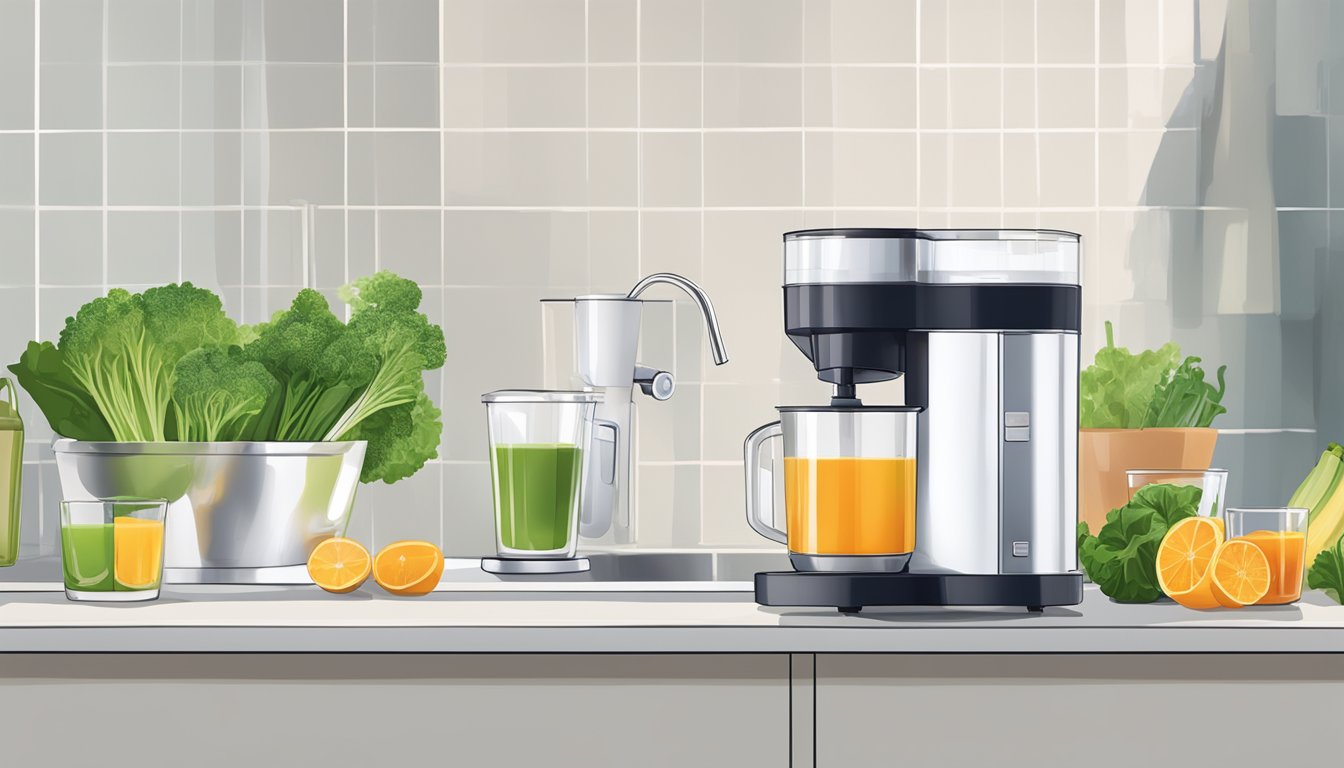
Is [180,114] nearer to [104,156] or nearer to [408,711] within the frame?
[104,156]

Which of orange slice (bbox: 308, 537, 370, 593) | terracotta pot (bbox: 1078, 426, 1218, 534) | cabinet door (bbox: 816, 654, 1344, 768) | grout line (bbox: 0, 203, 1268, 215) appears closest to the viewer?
cabinet door (bbox: 816, 654, 1344, 768)

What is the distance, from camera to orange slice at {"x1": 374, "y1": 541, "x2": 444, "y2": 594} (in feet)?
4.34

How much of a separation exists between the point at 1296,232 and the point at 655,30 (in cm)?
102

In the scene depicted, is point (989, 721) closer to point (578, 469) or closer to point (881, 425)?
point (881, 425)

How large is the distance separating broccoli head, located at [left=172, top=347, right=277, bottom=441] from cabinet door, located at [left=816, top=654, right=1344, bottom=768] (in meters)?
0.71

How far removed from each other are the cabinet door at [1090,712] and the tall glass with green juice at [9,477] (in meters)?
1.05

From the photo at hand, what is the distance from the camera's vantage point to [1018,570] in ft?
3.84

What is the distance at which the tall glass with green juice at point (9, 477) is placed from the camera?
1.50 metres

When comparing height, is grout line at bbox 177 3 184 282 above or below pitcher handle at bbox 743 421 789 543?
above

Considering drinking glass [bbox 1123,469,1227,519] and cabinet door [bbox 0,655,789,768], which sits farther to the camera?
drinking glass [bbox 1123,469,1227,519]

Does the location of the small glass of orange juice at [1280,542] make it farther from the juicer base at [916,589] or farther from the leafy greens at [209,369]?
the leafy greens at [209,369]

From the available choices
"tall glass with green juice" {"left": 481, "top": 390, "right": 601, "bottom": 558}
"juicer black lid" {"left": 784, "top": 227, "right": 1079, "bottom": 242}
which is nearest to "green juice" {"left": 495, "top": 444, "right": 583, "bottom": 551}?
"tall glass with green juice" {"left": 481, "top": 390, "right": 601, "bottom": 558}

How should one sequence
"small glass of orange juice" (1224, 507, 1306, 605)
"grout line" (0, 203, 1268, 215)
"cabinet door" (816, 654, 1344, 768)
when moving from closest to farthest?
"cabinet door" (816, 654, 1344, 768), "small glass of orange juice" (1224, 507, 1306, 605), "grout line" (0, 203, 1268, 215)

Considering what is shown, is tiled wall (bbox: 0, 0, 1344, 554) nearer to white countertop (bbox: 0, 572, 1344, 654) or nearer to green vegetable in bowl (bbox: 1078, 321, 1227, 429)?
green vegetable in bowl (bbox: 1078, 321, 1227, 429)
